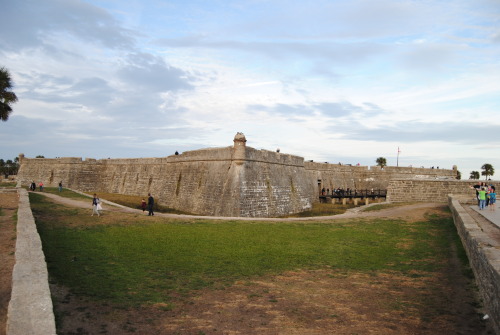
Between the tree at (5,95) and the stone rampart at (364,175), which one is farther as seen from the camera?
the stone rampart at (364,175)

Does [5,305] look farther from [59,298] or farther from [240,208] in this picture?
[240,208]

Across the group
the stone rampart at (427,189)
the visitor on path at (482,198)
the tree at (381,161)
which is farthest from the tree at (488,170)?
the visitor on path at (482,198)

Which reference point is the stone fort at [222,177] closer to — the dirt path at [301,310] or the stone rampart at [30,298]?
the dirt path at [301,310]

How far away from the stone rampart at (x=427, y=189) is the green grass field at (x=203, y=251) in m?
12.0

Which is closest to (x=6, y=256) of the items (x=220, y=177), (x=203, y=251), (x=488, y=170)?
(x=203, y=251)

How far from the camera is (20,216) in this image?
11656 mm

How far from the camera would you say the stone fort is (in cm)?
2078

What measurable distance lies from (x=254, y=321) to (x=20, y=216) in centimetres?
964

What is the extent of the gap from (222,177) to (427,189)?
15.9m

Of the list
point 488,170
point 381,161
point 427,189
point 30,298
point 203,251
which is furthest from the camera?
point 381,161

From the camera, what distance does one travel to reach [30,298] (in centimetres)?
477

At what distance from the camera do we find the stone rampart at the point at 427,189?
86.4ft

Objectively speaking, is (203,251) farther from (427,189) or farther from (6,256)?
(427,189)

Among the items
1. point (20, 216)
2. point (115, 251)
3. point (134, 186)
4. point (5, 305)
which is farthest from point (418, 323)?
point (134, 186)
